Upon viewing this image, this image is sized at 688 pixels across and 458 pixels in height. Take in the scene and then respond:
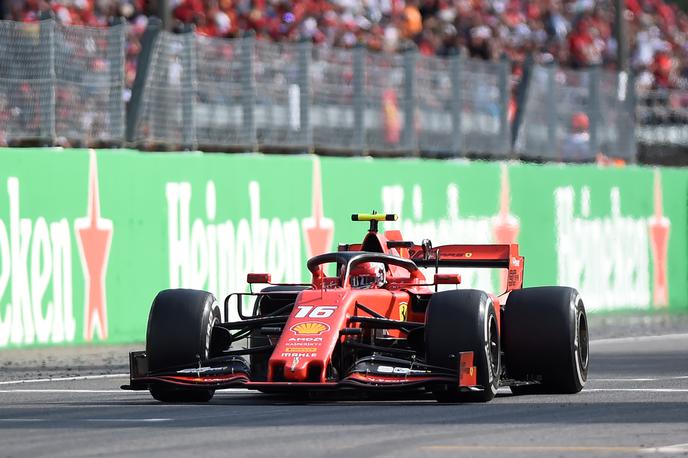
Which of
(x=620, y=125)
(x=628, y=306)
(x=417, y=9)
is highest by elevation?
(x=417, y=9)

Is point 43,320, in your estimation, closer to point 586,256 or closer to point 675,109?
point 586,256

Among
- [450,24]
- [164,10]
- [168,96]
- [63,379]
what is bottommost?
[63,379]

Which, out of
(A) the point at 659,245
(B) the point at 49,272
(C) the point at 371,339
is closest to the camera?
(C) the point at 371,339

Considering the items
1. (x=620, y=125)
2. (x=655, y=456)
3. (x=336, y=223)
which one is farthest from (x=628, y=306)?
(x=655, y=456)

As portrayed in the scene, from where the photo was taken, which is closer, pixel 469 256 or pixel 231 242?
pixel 469 256

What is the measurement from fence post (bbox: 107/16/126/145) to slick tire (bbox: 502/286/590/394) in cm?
709

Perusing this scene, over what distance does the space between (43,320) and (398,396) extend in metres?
5.52

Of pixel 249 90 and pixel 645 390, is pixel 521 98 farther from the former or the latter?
pixel 645 390

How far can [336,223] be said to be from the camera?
20.0 meters

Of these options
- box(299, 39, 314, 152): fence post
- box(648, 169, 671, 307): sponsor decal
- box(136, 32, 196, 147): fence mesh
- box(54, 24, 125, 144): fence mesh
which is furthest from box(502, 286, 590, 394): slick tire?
box(648, 169, 671, 307): sponsor decal

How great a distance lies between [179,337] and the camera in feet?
36.7

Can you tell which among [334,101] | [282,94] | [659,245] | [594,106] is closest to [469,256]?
[282,94]

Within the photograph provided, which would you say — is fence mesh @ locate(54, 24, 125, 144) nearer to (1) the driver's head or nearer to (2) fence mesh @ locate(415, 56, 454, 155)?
(2) fence mesh @ locate(415, 56, 454, 155)

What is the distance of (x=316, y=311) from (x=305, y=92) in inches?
367
